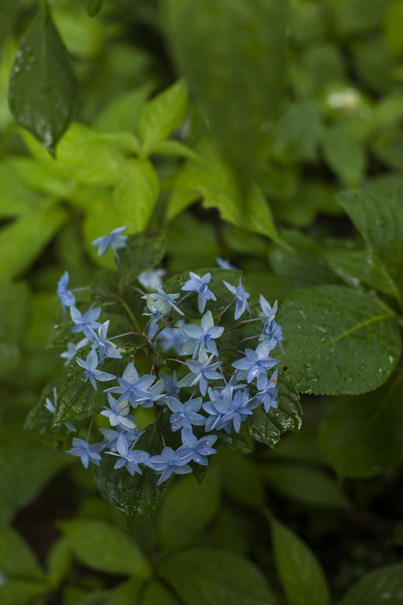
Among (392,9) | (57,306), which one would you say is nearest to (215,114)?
(57,306)

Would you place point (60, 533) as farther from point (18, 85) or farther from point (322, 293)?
point (18, 85)

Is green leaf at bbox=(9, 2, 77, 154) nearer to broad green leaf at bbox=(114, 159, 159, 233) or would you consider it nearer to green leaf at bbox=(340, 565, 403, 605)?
broad green leaf at bbox=(114, 159, 159, 233)

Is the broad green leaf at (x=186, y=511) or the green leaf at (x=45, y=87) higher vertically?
the green leaf at (x=45, y=87)

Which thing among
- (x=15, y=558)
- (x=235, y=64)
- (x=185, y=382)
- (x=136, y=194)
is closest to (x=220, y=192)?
(x=136, y=194)

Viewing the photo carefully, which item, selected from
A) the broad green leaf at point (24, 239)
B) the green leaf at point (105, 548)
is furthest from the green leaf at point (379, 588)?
the broad green leaf at point (24, 239)

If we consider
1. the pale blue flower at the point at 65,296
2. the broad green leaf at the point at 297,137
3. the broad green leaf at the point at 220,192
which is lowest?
the broad green leaf at the point at 297,137

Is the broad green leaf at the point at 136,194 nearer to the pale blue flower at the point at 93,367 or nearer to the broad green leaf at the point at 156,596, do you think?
the pale blue flower at the point at 93,367
